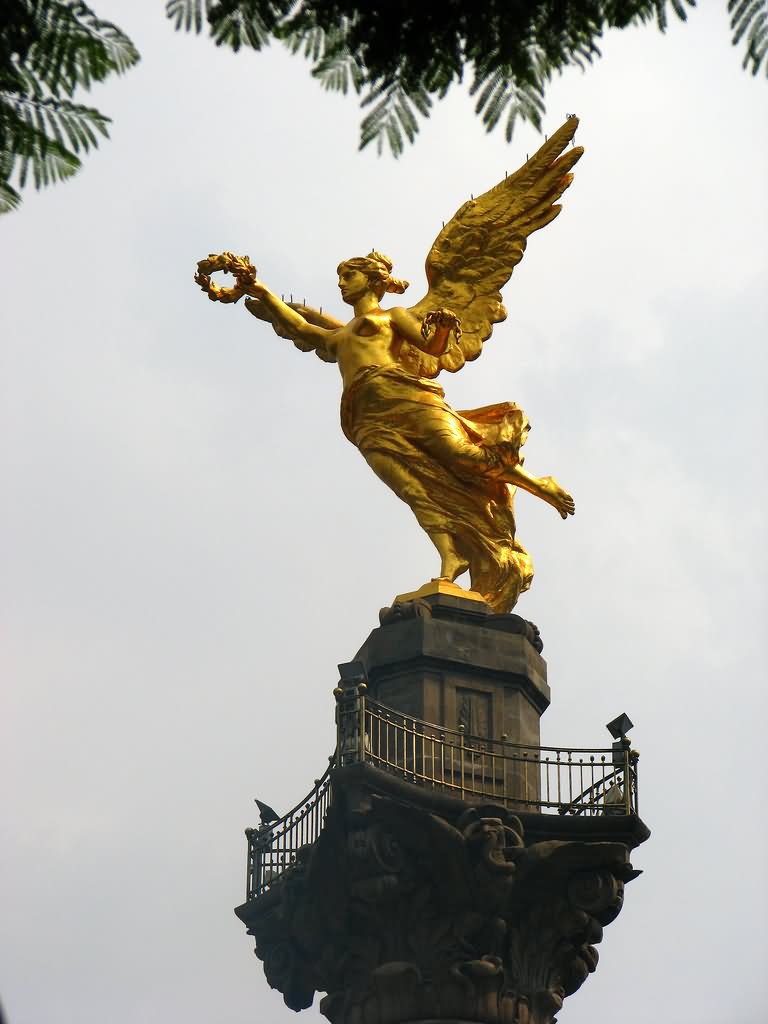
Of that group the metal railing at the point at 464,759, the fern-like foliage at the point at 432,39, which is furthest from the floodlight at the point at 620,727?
the fern-like foliage at the point at 432,39

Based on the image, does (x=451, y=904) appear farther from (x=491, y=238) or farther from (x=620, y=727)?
A: (x=491, y=238)

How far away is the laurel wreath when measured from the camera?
32812 mm

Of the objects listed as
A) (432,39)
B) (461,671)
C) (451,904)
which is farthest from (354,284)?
(432,39)

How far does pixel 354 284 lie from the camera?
108ft

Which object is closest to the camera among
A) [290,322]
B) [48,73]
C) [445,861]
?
[48,73]

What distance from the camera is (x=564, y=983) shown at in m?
29.4

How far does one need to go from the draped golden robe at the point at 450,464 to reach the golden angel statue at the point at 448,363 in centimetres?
1

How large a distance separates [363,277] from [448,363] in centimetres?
158

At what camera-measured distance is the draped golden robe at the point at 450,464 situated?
31625 mm

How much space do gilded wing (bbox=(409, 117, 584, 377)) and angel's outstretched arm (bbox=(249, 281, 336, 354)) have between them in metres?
1.50

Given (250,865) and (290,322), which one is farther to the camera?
(290,322)

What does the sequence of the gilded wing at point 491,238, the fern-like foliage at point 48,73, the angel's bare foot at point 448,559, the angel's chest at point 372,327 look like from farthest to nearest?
the gilded wing at point 491,238 < the angel's chest at point 372,327 < the angel's bare foot at point 448,559 < the fern-like foliage at point 48,73

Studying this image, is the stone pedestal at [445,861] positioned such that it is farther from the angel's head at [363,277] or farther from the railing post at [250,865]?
the angel's head at [363,277]

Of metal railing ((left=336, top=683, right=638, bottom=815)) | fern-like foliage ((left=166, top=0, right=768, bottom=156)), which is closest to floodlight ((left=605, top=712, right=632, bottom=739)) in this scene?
metal railing ((left=336, top=683, right=638, bottom=815))
